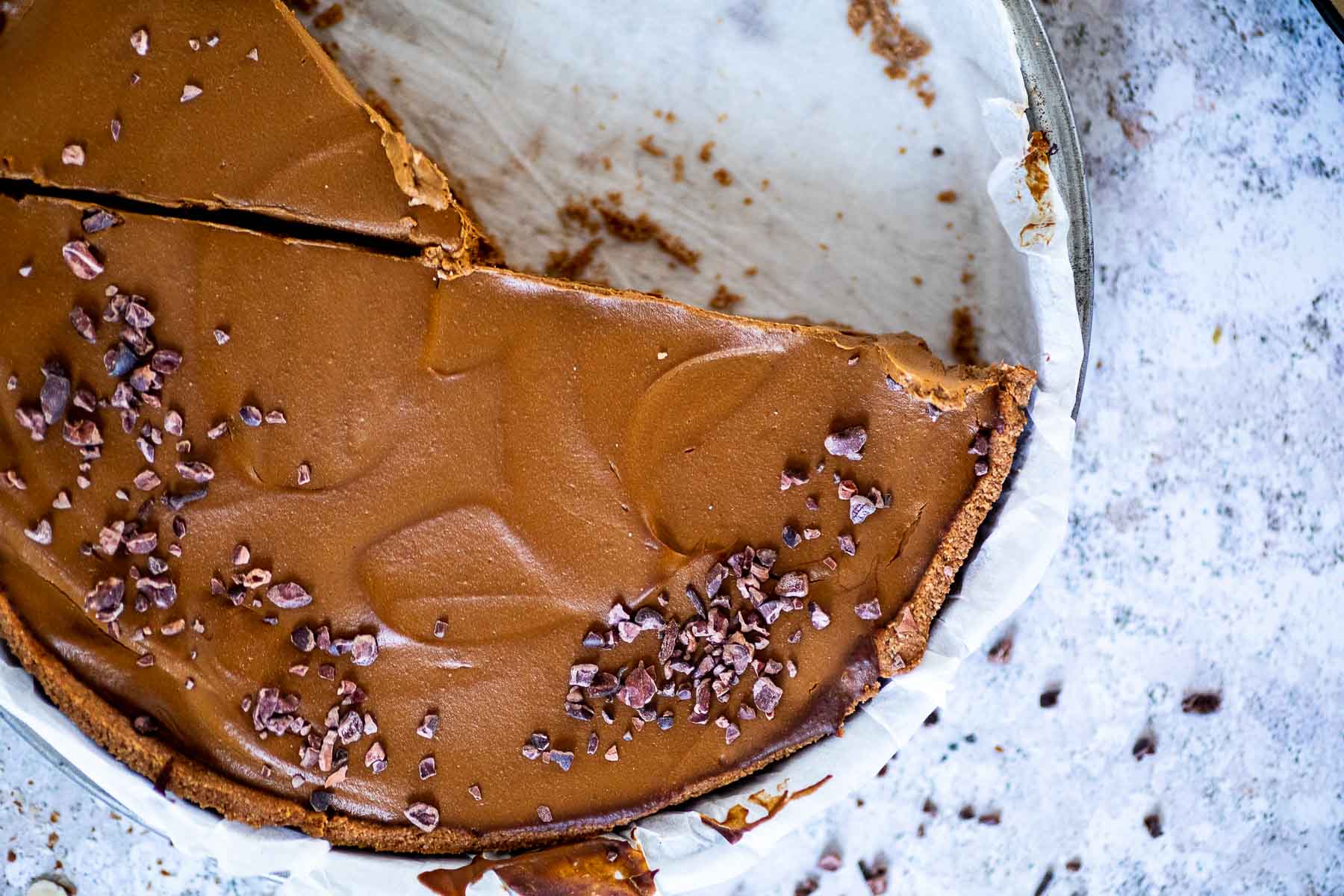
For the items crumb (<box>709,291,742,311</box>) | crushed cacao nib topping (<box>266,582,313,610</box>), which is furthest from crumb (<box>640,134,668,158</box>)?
crushed cacao nib topping (<box>266,582,313,610</box>)

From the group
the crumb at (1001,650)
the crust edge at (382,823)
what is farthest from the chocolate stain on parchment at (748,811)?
the crumb at (1001,650)

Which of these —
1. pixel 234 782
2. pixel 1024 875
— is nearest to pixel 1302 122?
pixel 1024 875

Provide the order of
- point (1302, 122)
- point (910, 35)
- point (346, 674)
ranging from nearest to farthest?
point (346, 674)
point (910, 35)
point (1302, 122)

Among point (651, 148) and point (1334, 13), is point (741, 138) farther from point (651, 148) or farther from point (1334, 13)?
point (1334, 13)

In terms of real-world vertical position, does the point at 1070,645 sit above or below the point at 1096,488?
below

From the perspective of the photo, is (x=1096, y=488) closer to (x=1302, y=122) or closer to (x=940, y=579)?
(x=940, y=579)

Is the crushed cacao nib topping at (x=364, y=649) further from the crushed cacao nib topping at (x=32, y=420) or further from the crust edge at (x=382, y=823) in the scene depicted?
the crushed cacao nib topping at (x=32, y=420)
